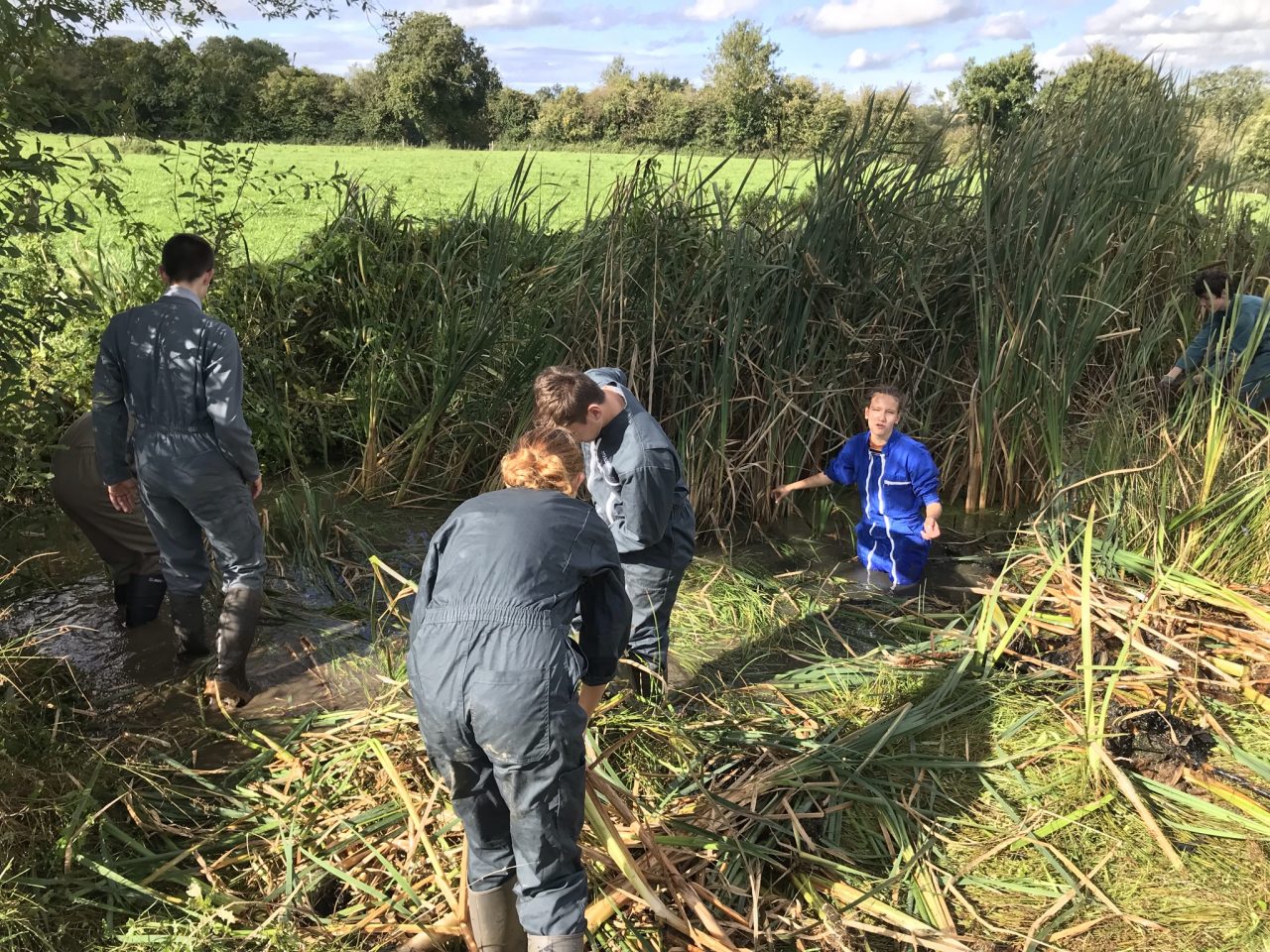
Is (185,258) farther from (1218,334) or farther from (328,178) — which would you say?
(328,178)

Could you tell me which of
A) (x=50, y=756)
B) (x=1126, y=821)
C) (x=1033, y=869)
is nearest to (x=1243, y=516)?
(x=1126, y=821)

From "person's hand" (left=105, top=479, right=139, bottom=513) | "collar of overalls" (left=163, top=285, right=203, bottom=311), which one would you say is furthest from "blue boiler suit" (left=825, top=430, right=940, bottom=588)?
A: "person's hand" (left=105, top=479, right=139, bottom=513)

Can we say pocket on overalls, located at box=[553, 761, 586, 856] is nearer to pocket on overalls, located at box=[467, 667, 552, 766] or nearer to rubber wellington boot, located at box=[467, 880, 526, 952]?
pocket on overalls, located at box=[467, 667, 552, 766]

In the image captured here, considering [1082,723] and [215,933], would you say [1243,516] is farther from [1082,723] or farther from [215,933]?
[215,933]

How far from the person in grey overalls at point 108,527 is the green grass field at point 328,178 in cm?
103

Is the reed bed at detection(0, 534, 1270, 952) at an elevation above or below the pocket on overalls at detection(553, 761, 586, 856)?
below

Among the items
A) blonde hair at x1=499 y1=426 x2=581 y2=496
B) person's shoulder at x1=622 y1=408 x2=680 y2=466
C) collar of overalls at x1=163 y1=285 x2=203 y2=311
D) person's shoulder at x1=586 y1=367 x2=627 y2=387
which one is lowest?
person's shoulder at x1=622 y1=408 x2=680 y2=466

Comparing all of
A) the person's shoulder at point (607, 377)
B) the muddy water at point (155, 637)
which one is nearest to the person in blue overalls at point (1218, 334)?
the person's shoulder at point (607, 377)

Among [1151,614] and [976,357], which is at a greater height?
[976,357]

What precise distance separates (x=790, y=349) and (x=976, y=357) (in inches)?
59.0

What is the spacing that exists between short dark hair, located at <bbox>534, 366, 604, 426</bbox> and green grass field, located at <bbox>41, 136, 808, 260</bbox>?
2287 millimetres

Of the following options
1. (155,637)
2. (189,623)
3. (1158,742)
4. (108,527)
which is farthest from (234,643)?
(1158,742)

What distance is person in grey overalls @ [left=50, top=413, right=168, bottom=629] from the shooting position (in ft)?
12.8

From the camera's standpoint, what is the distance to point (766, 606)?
176 inches
